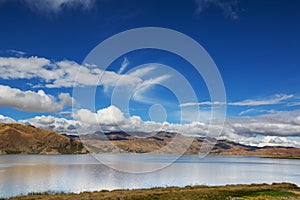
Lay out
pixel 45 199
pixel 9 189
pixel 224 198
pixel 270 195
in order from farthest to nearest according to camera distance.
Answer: pixel 9 189, pixel 270 195, pixel 224 198, pixel 45 199

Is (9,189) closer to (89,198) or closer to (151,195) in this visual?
(89,198)

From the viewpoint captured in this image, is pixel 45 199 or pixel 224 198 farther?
pixel 224 198

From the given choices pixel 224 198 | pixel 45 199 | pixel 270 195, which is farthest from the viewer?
pixel 270 195

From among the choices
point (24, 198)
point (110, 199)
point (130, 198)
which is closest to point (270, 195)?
point (130, 198)

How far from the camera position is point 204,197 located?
4666cm

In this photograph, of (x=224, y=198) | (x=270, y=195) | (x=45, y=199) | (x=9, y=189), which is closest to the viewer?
(x=45, y=199)

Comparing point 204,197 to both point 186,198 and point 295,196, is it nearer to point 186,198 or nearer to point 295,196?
point 186,198

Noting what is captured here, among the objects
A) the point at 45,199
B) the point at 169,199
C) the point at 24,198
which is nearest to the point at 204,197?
the point at 169,199

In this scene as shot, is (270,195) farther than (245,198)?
Yes

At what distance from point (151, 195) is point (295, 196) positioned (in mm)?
23412

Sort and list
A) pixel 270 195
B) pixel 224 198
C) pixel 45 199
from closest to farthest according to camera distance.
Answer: pixel 45 199, pixel 224 198, pixel 270 195

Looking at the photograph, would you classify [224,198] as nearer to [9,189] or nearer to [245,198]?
[245,198]

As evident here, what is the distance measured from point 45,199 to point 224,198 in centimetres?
2619

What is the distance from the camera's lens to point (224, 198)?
4597cm
